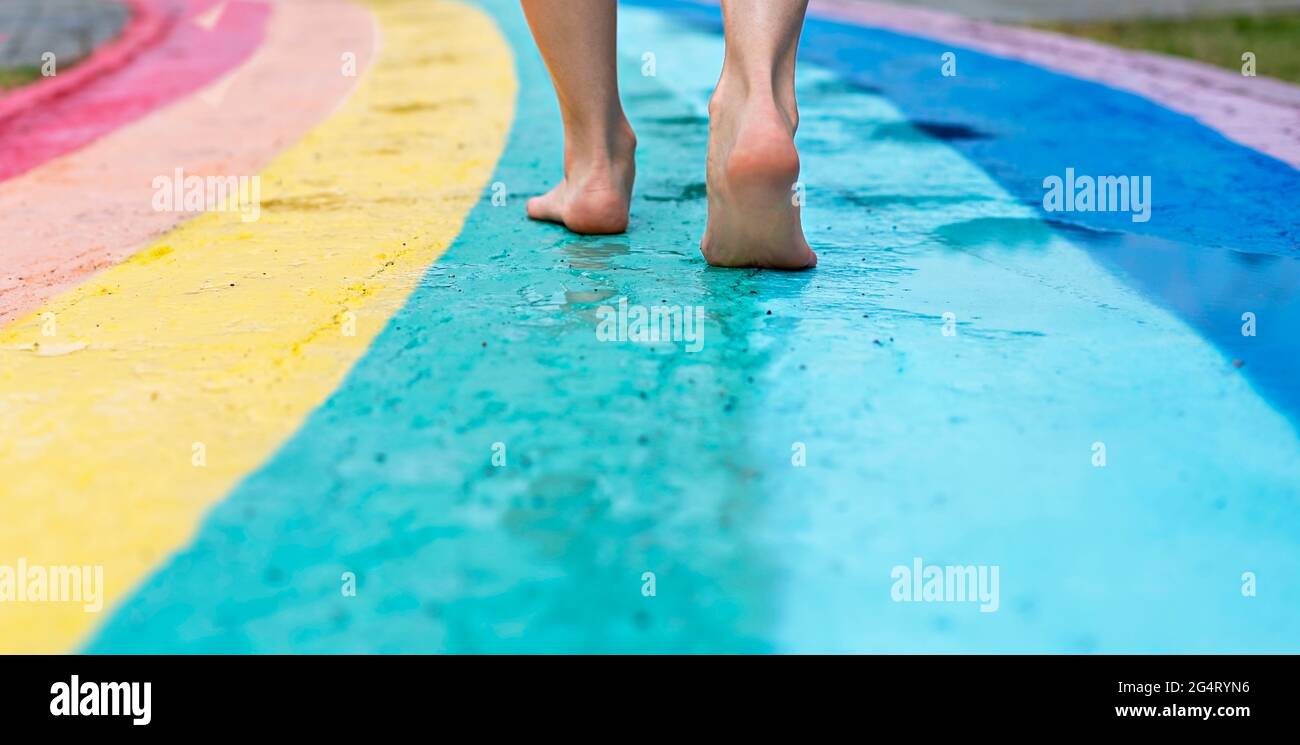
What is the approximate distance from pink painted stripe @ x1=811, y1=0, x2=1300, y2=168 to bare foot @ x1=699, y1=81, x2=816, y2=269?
4.48 feet

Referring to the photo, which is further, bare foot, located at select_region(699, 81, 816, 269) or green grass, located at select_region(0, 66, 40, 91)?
green grass, located at select_region(0, 66, 40, 91)

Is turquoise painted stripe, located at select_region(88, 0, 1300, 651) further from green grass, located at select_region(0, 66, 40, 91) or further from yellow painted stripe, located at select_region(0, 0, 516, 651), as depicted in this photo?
green grass, located at select_region(0, 66, 40, 91)

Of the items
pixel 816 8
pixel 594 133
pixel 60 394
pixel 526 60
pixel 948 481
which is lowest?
pixel 948 481

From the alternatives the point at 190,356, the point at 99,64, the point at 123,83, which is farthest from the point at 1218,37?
the point at 190,356

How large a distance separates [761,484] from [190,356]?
0.83 metres

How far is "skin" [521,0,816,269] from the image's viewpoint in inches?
70.5

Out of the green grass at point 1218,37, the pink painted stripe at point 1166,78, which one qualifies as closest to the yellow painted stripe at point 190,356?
the pink painted stripe at point 1166,78

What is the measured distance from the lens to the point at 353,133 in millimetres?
3381

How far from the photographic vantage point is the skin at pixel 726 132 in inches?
70.5

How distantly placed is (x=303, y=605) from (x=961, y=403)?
78 centimetres

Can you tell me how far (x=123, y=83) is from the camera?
5137 mm

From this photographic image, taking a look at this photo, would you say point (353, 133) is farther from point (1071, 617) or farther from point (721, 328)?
point (1071, 617)

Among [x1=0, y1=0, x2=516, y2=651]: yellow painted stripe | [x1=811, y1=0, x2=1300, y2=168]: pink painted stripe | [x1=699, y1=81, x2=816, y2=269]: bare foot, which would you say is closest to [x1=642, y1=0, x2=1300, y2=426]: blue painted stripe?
[x1=811, y1=0, x2=1300, y2=168]: pink painted stripe
